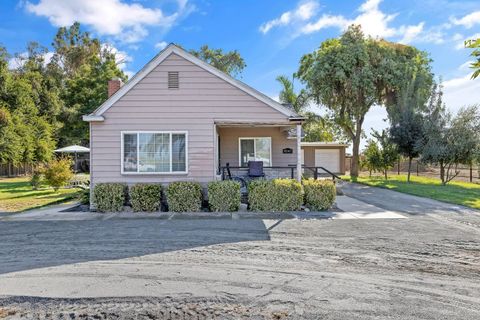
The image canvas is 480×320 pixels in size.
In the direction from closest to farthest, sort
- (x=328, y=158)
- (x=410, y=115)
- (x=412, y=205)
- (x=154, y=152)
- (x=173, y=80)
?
(x=154, y=152) → (x=173, y=80) → (x=412, y=205) → (x=410, y=115) → (x=328, y=158)

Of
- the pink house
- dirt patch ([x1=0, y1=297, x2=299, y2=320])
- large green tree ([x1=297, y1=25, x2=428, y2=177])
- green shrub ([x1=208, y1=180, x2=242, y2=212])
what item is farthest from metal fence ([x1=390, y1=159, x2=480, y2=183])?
dirt patch ([x1=0, y1=297, x2=299, y2=320])

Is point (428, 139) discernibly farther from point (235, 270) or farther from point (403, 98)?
point (235, 270)

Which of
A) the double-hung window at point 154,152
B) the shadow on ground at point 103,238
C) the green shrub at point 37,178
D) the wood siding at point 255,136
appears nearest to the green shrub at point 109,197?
the double-hung window at point 154,152

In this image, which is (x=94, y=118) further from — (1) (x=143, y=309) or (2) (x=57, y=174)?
(1) (x=143, y=309)

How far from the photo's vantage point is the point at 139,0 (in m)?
14.9

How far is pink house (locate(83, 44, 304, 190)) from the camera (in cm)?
Result: 1099

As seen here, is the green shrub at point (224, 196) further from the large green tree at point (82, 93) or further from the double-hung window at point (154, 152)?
the large green tree at point (82, 93)

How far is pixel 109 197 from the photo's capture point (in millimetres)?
10500

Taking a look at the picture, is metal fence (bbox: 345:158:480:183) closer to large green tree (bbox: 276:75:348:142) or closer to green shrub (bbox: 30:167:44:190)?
large green tree (bbox: 276:75:348:142)

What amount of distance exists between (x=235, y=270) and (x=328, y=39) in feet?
80.8

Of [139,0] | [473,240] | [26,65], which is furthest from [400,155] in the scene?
[26,65]

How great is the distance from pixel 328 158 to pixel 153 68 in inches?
886

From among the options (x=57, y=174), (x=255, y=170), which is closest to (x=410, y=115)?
(x=255, y=170)

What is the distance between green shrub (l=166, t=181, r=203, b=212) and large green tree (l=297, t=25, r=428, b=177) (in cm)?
1567
